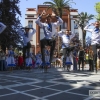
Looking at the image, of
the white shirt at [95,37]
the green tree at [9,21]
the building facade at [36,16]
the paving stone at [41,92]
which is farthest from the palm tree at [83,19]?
the paving stone at [41,92]

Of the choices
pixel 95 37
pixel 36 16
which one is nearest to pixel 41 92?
pixel 95 37

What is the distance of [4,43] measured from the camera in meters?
21.2

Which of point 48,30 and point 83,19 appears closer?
point 48,30

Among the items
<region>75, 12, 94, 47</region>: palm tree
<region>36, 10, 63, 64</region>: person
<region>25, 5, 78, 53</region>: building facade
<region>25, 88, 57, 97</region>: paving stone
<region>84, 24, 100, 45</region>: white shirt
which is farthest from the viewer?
<region>25, 5, 78, 53</region>: building facade

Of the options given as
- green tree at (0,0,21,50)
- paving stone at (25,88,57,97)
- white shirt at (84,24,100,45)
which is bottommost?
paving stone at (25,88,57,97)

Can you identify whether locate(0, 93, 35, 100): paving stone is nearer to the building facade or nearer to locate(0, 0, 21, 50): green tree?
locate(0, 0, 21, 50): green tree

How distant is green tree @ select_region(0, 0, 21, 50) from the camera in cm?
2095

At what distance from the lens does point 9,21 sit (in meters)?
21.9

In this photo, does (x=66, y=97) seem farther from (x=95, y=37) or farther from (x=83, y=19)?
(x=83, y=19)

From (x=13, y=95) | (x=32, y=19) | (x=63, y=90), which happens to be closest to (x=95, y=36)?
(x=63, y=90)

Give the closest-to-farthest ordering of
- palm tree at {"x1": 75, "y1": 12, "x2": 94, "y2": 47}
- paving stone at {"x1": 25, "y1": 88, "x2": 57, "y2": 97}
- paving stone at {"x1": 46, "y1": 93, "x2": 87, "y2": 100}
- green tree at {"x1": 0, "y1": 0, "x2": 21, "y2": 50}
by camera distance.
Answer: paving stone at {"x1": 46, "y1": 93, "x2": 87, "y2": 100} < paving stone at {"x1": 25, "y1": 88, "x2": 57, "y2": 97} < green tree at {"x1": 0, "y1": 0, "x2": 21, "y2": 50} < palm tree at {"x1": 75, "y1": 12, "x2": 94, "y2": 47}

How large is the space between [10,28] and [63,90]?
54.4ft

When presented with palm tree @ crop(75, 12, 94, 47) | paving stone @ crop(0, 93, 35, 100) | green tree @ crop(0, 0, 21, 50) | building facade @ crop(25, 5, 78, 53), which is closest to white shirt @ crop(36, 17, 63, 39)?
paving stone @ crop(0, 93, 35, 100)

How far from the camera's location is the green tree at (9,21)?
21.0m
